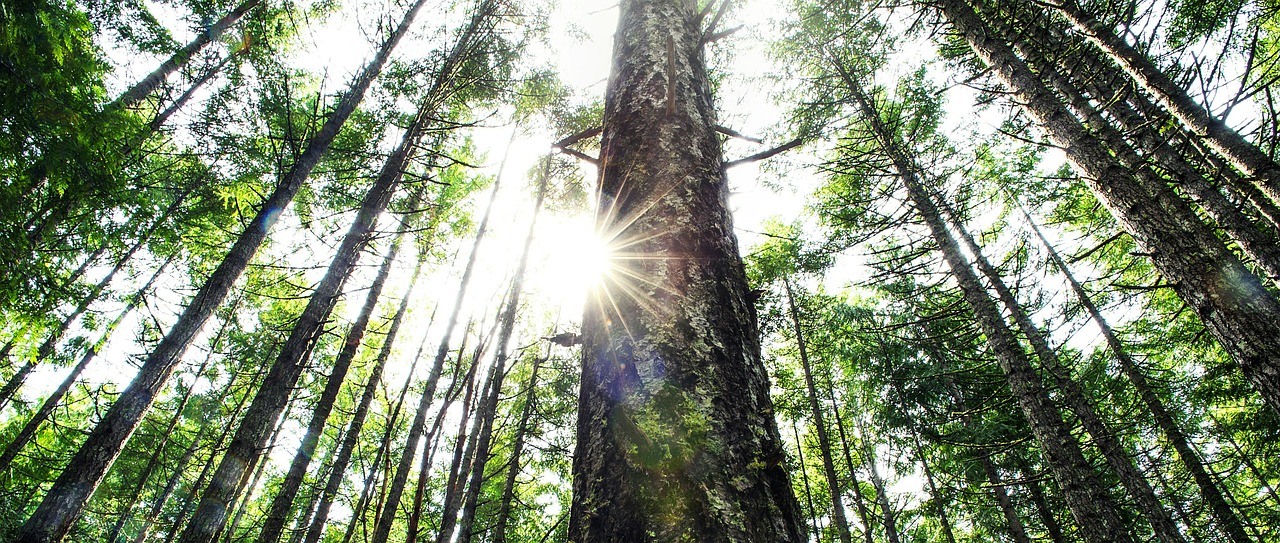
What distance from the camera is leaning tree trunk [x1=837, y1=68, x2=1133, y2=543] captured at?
5.80 metres

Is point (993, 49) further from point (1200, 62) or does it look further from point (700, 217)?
point (700, 217)

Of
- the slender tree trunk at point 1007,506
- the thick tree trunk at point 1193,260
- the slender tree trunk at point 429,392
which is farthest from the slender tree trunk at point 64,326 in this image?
the slender tree trunk at point 1007,506

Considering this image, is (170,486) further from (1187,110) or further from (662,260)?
(1187,110)

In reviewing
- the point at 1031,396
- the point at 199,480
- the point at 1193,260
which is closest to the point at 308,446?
the point at 199,480

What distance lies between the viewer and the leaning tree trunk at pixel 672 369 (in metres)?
Answer: 0.91

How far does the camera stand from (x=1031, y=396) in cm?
635

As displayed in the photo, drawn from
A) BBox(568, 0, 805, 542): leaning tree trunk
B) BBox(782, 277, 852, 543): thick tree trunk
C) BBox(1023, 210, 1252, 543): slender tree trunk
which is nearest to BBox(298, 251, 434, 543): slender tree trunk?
BBox(568, 0, 805, 542): leaning tree trunk

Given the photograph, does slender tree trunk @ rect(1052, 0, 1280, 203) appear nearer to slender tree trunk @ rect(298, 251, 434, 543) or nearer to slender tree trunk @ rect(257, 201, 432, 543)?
slender tree trunk @ rect(257, 201, 432, 543)

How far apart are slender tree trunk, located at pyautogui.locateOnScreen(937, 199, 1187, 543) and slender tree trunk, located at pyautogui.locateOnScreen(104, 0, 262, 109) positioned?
13746 mm

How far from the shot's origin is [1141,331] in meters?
10.0

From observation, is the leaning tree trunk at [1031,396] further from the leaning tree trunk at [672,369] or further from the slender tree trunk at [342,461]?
the slender tree trunk at [342,461]

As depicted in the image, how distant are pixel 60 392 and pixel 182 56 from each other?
7.66 metres

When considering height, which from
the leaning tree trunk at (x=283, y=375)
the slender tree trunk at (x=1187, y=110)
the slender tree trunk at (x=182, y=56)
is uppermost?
the slender tree trunk at (x=182, y=56)

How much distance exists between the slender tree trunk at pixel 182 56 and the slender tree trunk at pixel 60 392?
3558 mm
